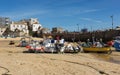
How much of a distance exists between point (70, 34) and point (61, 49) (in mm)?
82588

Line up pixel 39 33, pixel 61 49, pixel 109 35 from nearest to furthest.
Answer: pixel 61 49
pixel 109 35
pixel 39 33

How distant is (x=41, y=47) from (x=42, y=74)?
67.8 feet

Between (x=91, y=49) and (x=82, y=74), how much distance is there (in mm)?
23071

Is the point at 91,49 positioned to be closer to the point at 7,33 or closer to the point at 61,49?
the point at 61,49

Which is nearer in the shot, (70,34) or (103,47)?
(103,47)

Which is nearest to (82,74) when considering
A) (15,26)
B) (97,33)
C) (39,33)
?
(97,33)

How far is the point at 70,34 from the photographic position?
382ft

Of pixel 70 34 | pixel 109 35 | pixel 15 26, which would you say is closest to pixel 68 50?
pixel 109 35

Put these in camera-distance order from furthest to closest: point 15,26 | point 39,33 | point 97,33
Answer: point 15,26 < point 39,33 < point 97,33

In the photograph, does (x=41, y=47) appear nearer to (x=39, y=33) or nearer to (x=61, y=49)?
(x=61, y=49)

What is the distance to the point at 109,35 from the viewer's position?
82125 mm

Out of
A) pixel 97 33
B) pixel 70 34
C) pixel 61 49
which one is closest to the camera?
pixel 61 49

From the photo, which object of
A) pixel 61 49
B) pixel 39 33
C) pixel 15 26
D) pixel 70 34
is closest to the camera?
pixel 61 49

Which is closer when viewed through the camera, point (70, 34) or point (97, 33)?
point (97, 33)
